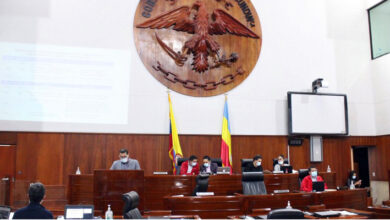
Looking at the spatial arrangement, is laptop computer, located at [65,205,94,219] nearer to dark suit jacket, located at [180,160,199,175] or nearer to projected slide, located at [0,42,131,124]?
dark suit jacket, located at [180,160,199,175]

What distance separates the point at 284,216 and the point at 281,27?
21.9ft

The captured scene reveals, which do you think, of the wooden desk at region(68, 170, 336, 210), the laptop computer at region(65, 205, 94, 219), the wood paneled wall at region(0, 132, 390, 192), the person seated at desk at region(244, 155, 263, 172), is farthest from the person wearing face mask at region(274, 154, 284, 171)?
the laptop computer at region(65, 205, 94, 219)

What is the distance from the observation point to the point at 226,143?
7984mm

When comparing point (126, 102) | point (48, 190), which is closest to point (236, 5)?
point (126, 102)

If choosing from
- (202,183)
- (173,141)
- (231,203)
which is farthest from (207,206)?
(173,141)

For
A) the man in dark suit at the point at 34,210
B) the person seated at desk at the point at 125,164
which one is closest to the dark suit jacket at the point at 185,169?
the person seated at desk at the point at 125,164

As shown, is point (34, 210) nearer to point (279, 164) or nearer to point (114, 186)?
point (114, 186)

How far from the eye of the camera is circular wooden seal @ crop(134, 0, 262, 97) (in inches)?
316

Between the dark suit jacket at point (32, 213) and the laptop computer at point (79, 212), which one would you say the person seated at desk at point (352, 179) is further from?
the dark suit jacket at point (32, 213)

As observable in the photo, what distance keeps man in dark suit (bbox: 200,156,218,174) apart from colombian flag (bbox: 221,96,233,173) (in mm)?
1256

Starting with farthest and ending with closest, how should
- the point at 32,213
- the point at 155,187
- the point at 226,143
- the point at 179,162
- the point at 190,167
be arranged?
the point at 226,143 < the point at 179,162 < the point at 190,167 < the point at 155,187 < the point at 32,213

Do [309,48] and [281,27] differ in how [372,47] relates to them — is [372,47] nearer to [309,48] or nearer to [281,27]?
[309,48]

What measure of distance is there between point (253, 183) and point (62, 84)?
453cm

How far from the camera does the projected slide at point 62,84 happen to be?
23.8 feet
